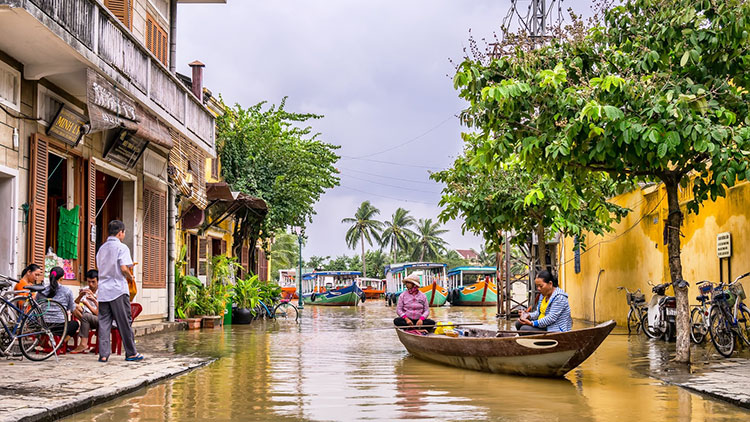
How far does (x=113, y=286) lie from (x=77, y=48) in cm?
360

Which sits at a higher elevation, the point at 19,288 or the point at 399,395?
the point at 19,288

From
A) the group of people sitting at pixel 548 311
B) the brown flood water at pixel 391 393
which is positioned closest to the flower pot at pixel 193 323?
the brown flood water at pixel 391 393

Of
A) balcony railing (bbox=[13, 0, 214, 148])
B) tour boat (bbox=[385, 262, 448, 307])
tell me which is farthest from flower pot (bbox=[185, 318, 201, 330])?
tour boat (bbox=[385, 262, 448, 307])

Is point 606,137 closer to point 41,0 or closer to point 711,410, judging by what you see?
point 711,410

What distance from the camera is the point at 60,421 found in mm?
6512

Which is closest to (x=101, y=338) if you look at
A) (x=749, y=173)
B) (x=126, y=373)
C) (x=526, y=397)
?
(x=126, y=373)

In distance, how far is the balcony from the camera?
1045 cm

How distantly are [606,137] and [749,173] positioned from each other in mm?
1696

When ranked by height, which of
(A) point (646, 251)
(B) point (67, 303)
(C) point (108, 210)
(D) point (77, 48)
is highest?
(D) point (77, 48)

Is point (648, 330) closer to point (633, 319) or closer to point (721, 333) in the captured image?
point (633, 319)

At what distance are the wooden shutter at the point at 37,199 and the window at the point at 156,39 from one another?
5.55 metres

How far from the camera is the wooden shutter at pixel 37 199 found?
11906mm

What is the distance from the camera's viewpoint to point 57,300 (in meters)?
10.6

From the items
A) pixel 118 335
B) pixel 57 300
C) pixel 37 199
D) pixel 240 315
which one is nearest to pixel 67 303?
pixel 57 300
